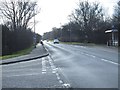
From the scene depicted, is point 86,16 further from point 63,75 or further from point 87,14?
point 63,75

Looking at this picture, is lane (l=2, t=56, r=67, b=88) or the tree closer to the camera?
lane (l=2, t=56, r=67, b=88)

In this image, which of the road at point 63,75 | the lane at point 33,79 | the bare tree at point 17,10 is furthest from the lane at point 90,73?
the bare tree at point 17,10

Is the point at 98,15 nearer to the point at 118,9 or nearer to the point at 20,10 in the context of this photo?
the point at 118,9

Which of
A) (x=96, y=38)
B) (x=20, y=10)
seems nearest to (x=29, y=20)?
(x=20, y=10)

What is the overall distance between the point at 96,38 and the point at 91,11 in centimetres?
2135

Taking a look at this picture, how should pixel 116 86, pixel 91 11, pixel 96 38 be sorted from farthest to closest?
pixel 91 11, pixel 96 38, pixel 116 86

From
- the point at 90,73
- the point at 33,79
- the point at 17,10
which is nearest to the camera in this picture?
the point at 33,79

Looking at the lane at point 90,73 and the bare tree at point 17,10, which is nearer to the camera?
the lane at point 90,73

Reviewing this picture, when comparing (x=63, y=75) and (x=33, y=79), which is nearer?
(x=33, y=79)

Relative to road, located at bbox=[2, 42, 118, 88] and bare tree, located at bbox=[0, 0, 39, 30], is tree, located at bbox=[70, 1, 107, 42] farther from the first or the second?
road, located at bbox=[2, 42, 118, 88]

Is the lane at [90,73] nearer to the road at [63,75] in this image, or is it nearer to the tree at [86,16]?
the road at [63,75]

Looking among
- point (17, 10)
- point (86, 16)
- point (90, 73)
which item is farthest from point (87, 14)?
point (90, 73)

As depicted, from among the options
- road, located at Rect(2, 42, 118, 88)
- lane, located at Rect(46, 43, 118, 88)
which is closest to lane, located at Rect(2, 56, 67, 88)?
road, located at Rect(2, 42, 118, 88)

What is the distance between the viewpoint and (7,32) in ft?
135
